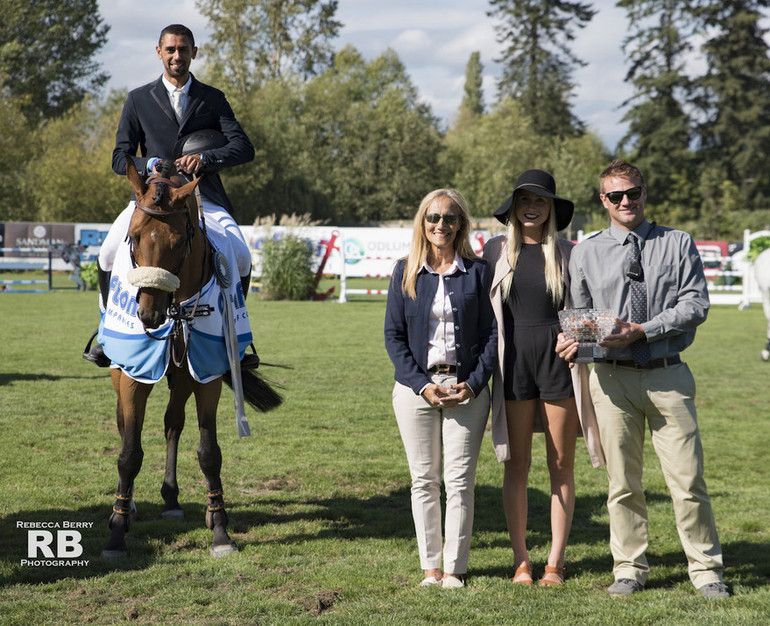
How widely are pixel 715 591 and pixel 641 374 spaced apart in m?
1.19

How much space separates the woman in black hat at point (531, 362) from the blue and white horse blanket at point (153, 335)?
5.51 ft

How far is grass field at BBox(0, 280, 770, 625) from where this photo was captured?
4215 millimetres

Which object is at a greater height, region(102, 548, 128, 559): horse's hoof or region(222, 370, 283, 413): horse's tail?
region(222, 370, 283, 413): horse's tail

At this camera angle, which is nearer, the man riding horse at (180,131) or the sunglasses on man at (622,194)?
the sunglasses on man at (622,194)

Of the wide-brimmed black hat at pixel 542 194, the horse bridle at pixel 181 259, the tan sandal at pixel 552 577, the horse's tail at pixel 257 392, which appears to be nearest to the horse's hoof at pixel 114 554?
the horse bridle at pixel 181 259

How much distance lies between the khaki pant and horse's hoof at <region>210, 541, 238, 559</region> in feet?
7.28

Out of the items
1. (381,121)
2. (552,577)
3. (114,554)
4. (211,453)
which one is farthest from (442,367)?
(381,121)

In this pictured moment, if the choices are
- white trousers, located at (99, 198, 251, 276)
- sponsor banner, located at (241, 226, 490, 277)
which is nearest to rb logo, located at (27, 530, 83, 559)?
white trousers, located at (99, 198, 251, 276)

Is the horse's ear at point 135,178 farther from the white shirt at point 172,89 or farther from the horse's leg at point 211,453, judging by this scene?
the horse's leg at point 211,453

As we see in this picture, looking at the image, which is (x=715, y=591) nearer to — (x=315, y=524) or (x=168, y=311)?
(x=315, y=524)

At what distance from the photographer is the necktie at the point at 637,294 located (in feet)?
14.3

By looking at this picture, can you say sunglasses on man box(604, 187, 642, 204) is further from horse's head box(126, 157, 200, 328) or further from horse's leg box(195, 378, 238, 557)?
horse's leg box(195, 378, 238, 557)

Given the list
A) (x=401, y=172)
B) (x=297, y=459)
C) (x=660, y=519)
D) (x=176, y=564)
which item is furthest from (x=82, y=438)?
(x=401, y=172)

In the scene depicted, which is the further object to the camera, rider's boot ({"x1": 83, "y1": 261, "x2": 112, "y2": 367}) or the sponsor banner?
the sponsor banner
